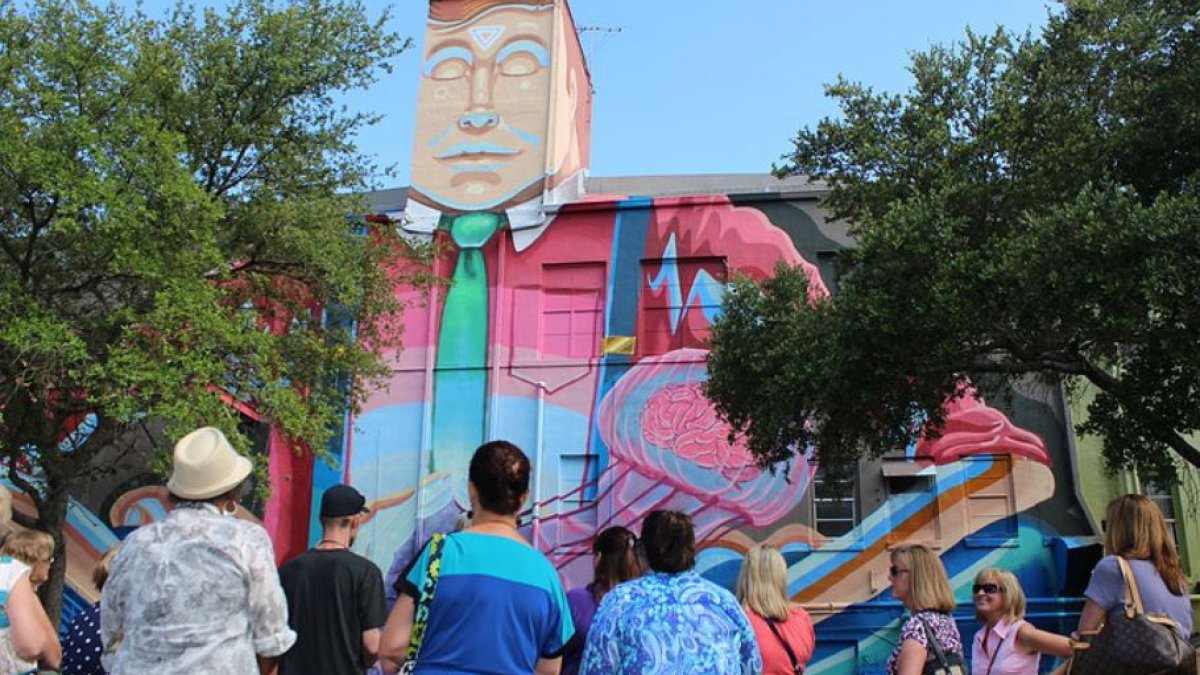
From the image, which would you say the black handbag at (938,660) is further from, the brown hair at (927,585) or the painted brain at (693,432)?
the painted brain at (693,432)

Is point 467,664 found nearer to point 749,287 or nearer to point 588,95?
point 749,287

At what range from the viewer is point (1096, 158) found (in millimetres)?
10406

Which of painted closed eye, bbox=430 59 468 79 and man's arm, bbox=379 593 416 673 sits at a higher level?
painted closed eye, bbox=430 59 468 79

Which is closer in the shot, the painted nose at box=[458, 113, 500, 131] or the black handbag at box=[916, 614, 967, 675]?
the black handbag at box=[916, 614, 967, 675]

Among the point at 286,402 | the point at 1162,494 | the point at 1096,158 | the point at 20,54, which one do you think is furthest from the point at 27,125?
the point at 1162,494

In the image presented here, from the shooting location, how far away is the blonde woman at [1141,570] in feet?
13.5

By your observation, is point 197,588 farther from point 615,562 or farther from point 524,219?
point 524,219

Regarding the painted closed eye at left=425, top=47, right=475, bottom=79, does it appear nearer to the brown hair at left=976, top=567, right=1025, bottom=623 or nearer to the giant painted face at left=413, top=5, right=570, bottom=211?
the giant painted face at left=413, top=5, right=570, bottom=211

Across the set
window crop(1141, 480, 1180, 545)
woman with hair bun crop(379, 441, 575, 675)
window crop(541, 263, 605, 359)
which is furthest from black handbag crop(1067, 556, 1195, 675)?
window crop(541, 263, 605, 359)

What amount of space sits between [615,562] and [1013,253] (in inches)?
251

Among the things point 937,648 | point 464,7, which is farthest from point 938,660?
point 464,7

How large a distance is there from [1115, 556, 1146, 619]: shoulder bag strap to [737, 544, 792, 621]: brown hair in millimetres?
1448

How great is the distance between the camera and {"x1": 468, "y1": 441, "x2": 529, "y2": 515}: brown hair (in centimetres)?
348

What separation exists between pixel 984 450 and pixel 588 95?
38.1 ft
